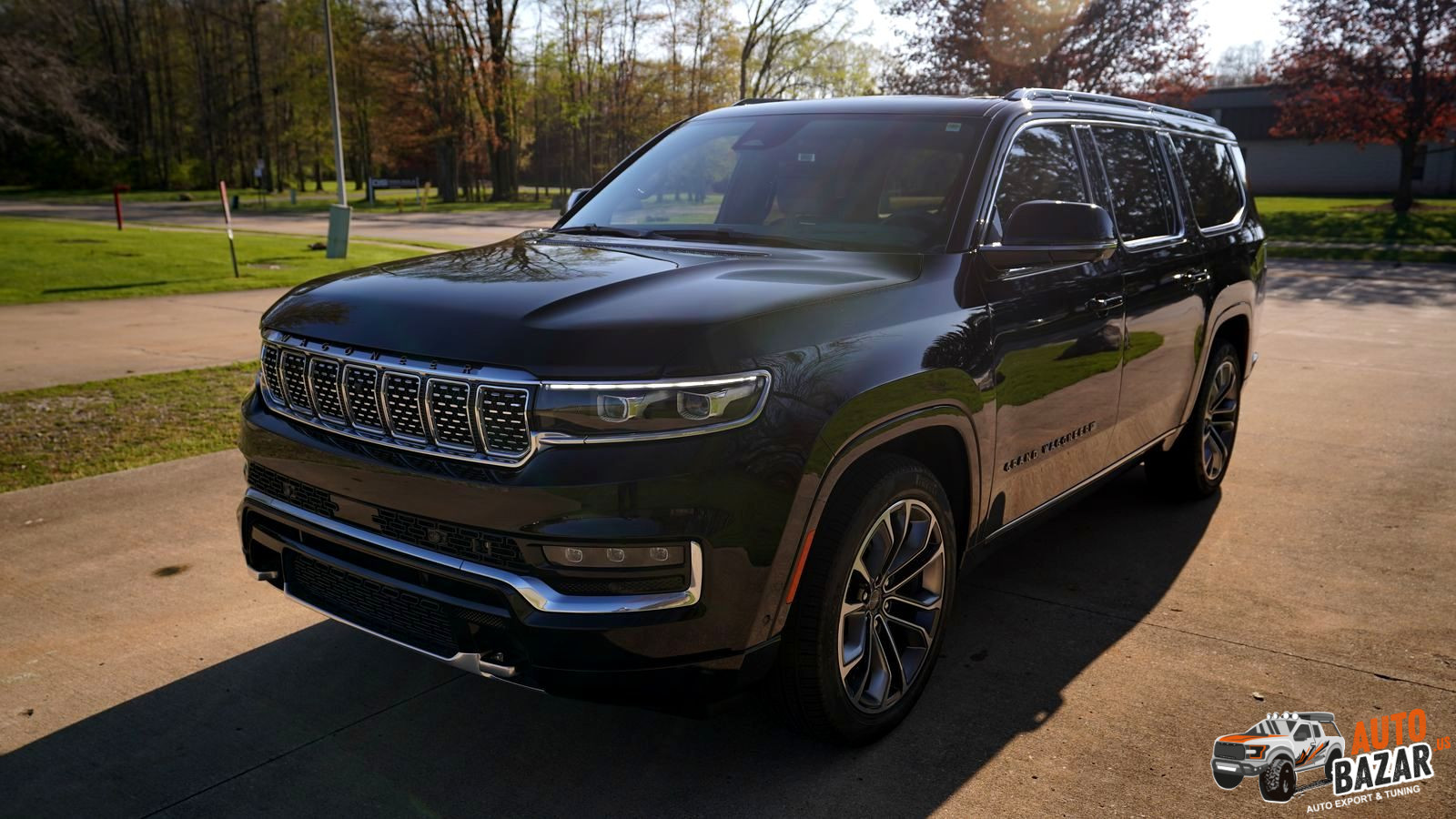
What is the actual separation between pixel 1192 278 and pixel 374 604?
153 inches

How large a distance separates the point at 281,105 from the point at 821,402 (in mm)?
73284

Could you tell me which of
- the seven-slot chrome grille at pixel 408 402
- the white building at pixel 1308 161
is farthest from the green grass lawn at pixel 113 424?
the white building at pixel 1308 161

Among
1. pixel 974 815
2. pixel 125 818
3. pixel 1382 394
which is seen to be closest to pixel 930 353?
pixel 974 815

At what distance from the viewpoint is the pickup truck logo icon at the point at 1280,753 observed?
3.11 meters

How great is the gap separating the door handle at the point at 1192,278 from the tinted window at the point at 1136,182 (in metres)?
0.21

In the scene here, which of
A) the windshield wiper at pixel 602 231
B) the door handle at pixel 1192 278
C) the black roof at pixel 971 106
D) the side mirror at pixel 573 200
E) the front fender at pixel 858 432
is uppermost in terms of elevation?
the black roof at pixel 971 106

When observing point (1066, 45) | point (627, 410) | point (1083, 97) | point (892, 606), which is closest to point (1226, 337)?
point (1083, 97)

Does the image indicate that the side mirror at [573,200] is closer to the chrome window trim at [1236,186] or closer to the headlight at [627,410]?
the headlight at [627,410]

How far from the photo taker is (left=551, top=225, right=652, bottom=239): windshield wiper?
156 inches

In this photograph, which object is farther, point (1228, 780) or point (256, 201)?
point (256, 201)

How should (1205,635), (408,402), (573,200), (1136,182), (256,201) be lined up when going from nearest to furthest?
(408,402), (1205,635), (1136,182), (573,200), (256,201)

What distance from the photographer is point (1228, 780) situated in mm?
3100

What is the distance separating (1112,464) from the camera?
4.53 meters

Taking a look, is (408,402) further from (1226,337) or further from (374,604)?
(1226,337)
